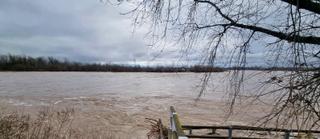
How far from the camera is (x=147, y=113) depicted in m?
26.9

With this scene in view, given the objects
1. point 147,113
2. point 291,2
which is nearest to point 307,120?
point 291,2

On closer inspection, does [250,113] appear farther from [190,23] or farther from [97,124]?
[190,23]

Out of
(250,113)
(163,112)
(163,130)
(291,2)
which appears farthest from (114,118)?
(291,2)

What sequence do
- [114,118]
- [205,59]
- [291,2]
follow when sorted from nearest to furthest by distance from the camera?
[291,2]
[205,59]
[114,118]

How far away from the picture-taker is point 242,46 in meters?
4.41

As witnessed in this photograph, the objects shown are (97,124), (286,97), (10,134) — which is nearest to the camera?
(286,97)

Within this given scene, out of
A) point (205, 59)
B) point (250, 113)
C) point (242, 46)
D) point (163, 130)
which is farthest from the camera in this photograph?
point (250, 113)

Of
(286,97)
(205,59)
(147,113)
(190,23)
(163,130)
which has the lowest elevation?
(147,113)

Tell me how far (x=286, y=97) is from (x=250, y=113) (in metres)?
24.0

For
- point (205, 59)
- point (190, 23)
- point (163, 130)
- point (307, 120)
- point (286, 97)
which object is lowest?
point (163, 130)

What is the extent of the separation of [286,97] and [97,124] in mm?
18907

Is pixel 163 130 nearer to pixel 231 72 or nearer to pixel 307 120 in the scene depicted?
pixel 231 72

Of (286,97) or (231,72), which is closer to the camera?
(286,97)

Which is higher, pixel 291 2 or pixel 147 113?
pixel 291 2
